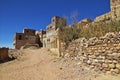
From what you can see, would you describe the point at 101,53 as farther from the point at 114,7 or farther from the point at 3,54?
the point at 3,54

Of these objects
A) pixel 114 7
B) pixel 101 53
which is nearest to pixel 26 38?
pixel 114 7

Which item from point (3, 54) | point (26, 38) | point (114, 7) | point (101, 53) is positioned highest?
point (114, 7)

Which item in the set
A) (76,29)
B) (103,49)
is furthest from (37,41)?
(103,49)

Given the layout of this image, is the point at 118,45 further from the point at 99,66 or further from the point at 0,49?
the point at 0,49

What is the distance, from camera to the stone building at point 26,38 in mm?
26203

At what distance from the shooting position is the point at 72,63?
8195 mm

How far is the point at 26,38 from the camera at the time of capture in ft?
92.6

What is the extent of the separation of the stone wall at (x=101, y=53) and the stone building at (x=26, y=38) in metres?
19.7

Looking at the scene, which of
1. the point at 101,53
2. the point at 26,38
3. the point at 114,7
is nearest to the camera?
the point at 101,53

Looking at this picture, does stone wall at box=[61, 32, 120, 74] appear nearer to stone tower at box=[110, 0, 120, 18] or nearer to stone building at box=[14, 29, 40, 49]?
stone tower at box=[110, 0, 120, 18]

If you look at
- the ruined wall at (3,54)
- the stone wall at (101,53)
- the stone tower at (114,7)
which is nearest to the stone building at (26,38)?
the ruined wall at (3,54)

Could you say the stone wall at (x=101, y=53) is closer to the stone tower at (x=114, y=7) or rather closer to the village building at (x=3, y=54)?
the stone tower at (x=114, y=7)

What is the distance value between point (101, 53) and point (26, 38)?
23635 millimetres

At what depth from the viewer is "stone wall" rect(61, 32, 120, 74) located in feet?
18.8
